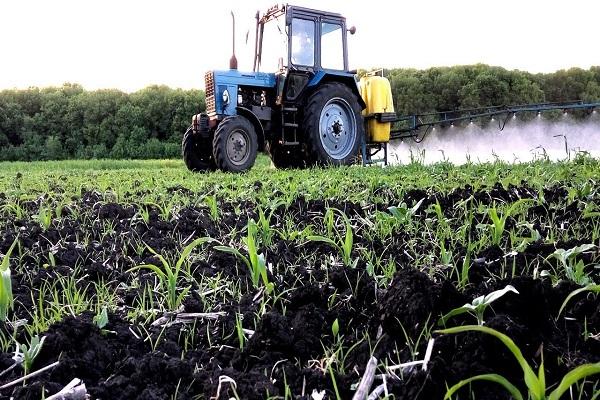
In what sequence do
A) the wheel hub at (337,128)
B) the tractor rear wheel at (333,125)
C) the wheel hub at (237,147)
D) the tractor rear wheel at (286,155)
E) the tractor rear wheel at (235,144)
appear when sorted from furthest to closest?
the tractor rear wheel at (286,155)
the wheel hub at (337,128)
the tractor rear wheel at (333,125)
the wheel hub at (237,147)
the tractor rear wheel at (235,144)

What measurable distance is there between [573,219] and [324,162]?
19.9 feet

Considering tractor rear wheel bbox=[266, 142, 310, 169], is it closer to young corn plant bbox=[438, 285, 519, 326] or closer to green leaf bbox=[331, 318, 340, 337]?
green leaf bbox=[331, 318, 340, 337]

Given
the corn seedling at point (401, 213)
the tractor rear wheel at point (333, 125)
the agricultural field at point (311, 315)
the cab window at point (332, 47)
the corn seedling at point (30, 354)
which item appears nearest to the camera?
the agricultural field at point (311, 315)

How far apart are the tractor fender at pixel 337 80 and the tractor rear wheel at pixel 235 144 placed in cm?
136

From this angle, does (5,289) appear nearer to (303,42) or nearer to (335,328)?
(335,328)

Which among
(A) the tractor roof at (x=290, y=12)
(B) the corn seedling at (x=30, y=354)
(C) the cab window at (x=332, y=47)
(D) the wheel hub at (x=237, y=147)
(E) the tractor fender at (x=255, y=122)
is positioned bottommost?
(B) the corn seedling at (x=30, y=354)

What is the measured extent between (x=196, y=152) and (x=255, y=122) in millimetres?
1147

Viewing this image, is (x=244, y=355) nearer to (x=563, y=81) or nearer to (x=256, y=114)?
(x=256, y=114)

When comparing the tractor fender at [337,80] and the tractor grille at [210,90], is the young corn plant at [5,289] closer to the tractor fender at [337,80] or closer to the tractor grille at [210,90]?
the tractor grille at [210,90]

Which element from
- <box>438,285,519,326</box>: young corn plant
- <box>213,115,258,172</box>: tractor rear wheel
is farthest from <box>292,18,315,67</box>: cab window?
<box>438,285,519,326</box>: young corn plant

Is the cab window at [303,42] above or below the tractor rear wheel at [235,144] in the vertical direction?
above

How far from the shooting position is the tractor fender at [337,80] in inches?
320

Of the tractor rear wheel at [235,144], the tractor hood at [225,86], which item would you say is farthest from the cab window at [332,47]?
the tractor rear wheel at [235,144]

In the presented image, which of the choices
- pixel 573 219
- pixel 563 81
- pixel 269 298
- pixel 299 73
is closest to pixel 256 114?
pixel 299 73
